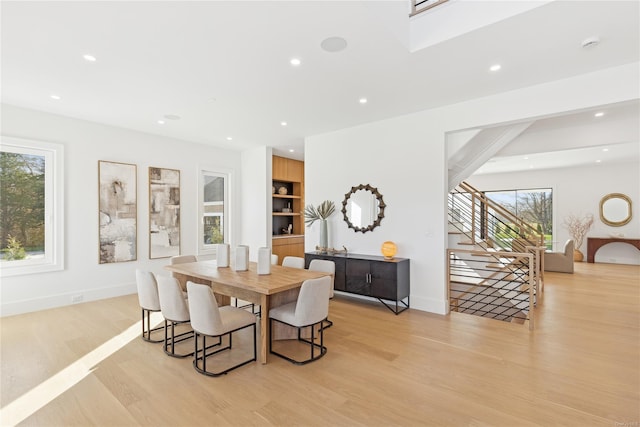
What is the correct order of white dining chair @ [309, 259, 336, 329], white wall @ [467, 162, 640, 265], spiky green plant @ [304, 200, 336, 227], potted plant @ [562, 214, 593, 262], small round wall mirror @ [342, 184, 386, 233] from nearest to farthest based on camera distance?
white dining chair @ [309, 259, 336, 329] < small round wall mirror @ [342, 184, 386, 233] < spiky green plant @ [304, 200, 336, 227] < white wall @ [467, 162, 640, 265] < potted plant @ [562, 214, 593, 262]

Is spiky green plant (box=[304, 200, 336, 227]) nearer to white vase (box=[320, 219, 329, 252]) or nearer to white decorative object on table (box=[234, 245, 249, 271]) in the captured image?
white vase (box=[320, 219, 329, 252])

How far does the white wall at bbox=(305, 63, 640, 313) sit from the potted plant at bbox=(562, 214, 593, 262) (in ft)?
24.5

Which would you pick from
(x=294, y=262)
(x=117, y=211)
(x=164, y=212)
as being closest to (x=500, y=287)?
(x=294, y=262)

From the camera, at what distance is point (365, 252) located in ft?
16.6

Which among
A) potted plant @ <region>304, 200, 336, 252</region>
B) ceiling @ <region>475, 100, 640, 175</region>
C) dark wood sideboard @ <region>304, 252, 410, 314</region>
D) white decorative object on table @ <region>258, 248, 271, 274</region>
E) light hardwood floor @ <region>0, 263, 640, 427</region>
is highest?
ceiling @ <region>475, 100, 640, 175</region>

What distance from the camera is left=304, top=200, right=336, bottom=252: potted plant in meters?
5.23

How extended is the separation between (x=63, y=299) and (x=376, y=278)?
15.4ft

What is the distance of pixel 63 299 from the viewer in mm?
4578

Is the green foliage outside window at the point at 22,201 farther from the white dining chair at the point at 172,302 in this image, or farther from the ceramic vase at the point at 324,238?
the ceramic vase at the point at 324,238

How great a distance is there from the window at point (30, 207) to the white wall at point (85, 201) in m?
0.11

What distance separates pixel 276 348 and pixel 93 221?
383 centimetres

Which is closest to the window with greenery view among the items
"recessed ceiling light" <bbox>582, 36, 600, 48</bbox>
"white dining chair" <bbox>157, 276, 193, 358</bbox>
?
"recessed ceiling light" <bbox>582, 36, 600, 48</bbox>

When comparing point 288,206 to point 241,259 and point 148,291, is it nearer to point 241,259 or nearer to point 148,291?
point 241,259

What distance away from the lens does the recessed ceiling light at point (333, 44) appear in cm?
259
